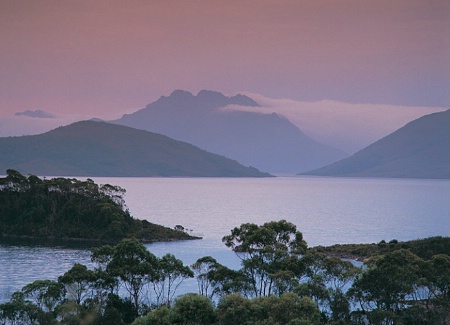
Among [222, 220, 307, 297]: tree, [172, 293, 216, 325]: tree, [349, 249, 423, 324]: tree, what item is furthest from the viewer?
[222, 220, 307, 297]: tree

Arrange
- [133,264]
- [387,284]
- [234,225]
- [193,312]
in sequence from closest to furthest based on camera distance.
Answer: [193,312] < [387,284] < [133,264] < [234,225]

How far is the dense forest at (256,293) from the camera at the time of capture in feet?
130

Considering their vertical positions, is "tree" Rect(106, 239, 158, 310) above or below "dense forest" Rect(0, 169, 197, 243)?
below

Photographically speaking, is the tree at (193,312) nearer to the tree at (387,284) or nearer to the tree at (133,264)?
the tree at (133,264)

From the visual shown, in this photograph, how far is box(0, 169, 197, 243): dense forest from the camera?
342 ft

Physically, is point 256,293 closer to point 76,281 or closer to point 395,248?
point 76,281

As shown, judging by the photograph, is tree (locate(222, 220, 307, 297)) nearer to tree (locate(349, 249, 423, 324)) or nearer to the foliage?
tree (locate(349, 249, 423, 324))

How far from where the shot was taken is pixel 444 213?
167m

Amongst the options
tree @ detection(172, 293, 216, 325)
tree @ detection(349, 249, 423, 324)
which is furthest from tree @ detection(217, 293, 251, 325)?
tree @ detection(349, 249, 423, 324)

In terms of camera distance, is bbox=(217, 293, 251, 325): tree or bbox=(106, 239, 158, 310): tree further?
bbox=(106, 239, 158, 310): tree

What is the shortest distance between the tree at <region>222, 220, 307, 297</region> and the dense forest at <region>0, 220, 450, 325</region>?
0.09 metres

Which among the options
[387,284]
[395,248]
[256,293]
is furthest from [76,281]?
[395,248]

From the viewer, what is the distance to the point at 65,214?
109438 mm

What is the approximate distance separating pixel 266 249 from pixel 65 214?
64093 millimetres
